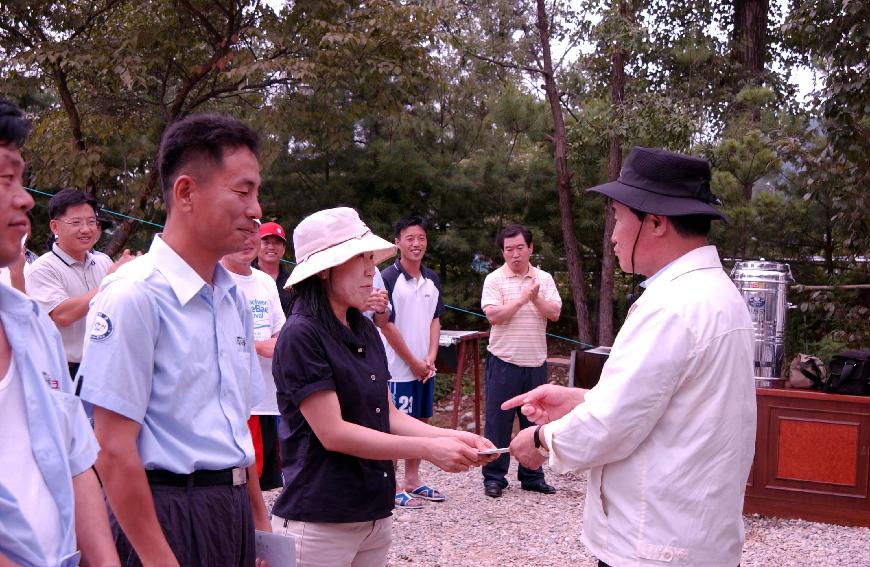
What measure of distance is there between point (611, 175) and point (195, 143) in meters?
8.93

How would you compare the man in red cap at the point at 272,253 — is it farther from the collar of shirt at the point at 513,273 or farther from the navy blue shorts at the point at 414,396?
the collar of shirt at the point at 513,273

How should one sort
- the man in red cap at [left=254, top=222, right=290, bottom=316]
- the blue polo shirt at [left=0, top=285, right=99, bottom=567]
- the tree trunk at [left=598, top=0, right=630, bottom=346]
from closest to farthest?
the blue polo shirt at [left=0, top=285, right=99, bottom=567] < the man in red cap at [left=254, top=222, right=290, bottom=316] < the tree trunk at [left=598, top=0, right=630, bottom=346]

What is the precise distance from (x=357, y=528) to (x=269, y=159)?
7.37 m

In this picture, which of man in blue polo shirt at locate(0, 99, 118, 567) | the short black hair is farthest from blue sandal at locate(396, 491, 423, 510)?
man in blue polo shirt at locate(0, 99, 118, 567)

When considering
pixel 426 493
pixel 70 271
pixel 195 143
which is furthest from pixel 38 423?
pixel 426 493

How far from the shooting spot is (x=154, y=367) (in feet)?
6.26

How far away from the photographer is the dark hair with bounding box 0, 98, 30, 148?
5.03ft

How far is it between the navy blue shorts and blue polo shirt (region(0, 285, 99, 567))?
459 cm

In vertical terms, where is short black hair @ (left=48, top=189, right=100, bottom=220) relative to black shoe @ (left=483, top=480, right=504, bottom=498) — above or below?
above

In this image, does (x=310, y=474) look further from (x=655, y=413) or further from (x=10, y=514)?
(x=10, y=514)

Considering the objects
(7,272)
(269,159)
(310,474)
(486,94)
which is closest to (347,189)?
(269,159)

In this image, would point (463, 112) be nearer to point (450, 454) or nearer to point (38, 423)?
point (450, 454)

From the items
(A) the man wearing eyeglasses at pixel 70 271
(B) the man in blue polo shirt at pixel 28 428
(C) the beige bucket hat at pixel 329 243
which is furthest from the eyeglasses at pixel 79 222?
(B) the man in blue polo shirt at pixel 28 428

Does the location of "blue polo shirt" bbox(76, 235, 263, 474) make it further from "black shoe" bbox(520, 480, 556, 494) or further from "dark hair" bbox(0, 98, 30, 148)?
"black shoe" bbox(520, 480, 556, 494)
